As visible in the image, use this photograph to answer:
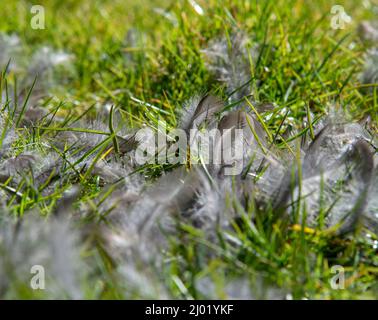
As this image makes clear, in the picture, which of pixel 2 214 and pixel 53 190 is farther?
pixel 53 190

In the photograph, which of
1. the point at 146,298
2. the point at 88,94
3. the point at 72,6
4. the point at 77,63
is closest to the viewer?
the point at 146,298

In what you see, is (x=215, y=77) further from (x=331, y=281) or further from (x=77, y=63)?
(x=331, y=281)

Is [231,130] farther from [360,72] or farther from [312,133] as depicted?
[360,72]

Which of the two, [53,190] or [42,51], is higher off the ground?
[42,51]

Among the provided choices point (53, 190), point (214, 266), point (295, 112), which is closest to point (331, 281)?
point (214, 266)

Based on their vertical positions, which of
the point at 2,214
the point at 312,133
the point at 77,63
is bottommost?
the point at 2,214

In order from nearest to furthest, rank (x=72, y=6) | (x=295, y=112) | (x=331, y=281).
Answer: (x=331, y=281), (x=295, y=112), (x=72, y=6)
